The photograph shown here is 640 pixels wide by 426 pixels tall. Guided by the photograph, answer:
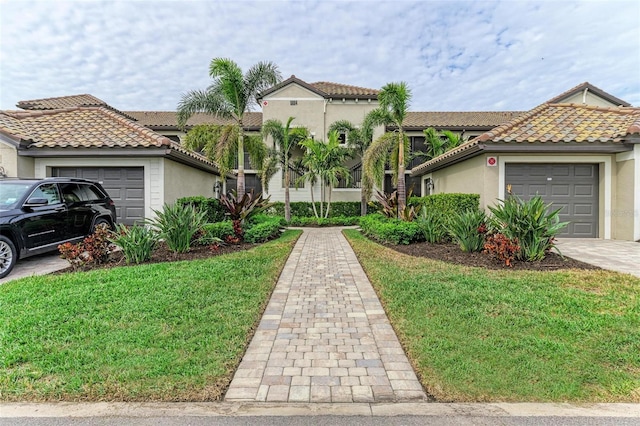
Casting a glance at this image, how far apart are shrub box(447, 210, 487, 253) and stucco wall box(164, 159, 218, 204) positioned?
352 inches

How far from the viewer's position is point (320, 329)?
4.27 metres

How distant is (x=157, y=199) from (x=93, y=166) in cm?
241

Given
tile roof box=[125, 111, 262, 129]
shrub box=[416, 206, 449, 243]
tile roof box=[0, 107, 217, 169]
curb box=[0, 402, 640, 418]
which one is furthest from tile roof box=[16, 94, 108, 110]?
curb box=[0, 402, 640, 418]

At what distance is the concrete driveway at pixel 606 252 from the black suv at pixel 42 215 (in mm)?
11721

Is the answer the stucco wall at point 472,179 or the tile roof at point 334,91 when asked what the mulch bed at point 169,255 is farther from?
the tile roof at point 334,91

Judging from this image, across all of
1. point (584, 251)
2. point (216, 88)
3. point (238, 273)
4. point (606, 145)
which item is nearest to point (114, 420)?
point (238, 273)

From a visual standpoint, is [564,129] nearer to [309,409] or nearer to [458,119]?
[309,409]

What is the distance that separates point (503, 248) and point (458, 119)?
2139 cm

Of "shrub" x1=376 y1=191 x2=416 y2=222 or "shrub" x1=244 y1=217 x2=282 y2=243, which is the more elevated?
"shrub" x1=376 y1=191 x2=416 y2=222

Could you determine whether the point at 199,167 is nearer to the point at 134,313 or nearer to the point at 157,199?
the point at 157,199

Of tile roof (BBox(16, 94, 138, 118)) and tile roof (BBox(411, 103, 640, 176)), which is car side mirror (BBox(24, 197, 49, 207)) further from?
tile roof (BBox(16, 94, 138, 118))

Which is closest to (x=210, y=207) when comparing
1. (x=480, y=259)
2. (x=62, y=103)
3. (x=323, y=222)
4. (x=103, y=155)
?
(x=103, y=155)

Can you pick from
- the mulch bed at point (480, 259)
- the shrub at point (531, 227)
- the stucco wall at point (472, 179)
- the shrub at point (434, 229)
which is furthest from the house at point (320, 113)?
the shrub at point (531, 227)

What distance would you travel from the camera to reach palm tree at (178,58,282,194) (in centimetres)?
1157
